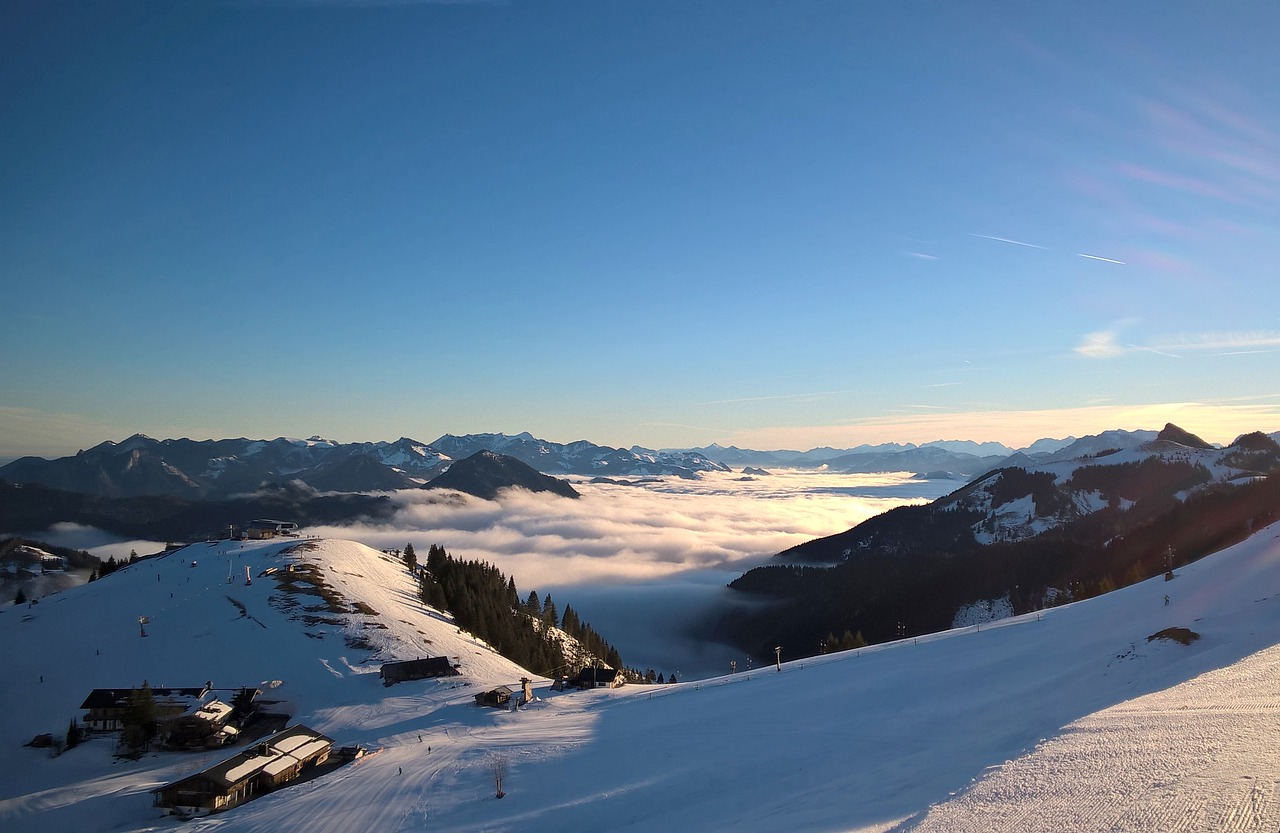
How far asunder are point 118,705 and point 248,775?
22.5 m

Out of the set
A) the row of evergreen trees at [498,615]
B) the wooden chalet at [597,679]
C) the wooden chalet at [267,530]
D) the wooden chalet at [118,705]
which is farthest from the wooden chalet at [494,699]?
the wooden chalet at [267,530]

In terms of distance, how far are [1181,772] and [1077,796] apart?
2.98 metres

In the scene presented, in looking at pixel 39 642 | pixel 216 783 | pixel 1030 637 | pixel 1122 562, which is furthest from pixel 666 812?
pixel 1122 562

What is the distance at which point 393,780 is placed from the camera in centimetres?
4088

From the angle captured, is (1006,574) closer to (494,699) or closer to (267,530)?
A: (494,699)

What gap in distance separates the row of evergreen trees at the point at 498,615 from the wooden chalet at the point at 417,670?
19.6 metres

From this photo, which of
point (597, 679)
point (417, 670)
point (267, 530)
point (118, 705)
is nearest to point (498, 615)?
point (597, 679)

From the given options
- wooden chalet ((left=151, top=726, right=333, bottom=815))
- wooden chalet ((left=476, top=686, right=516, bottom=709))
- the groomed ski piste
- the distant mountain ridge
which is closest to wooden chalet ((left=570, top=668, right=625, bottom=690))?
the groomed ski piste

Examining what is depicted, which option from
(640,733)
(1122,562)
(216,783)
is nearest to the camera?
(216,783)

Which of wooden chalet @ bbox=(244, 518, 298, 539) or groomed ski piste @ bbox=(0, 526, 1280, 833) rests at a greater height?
wooden chalet @ bbox=(244, 518, 298, 539)

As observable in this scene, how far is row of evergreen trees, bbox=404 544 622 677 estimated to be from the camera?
286ft

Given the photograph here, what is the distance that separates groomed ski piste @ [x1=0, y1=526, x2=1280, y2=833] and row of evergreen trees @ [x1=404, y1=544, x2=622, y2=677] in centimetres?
1111

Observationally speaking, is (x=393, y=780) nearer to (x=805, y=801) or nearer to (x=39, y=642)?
(x=805, y=801)

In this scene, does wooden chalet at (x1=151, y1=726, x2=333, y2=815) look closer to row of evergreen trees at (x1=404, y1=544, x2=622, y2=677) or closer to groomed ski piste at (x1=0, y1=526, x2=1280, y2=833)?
groomed ski piste at (x1=0, y1=526, x2=1280, y2=833)
